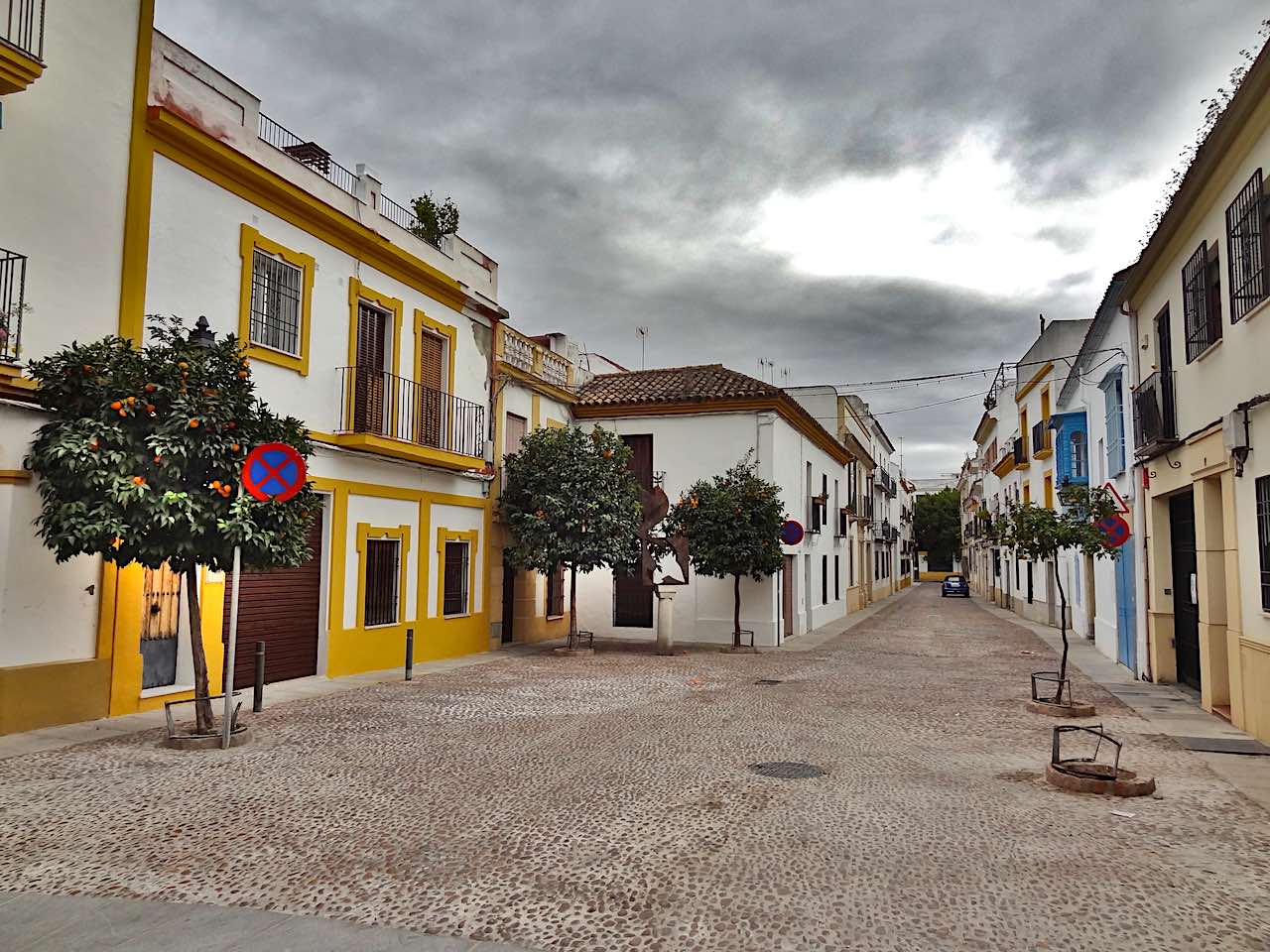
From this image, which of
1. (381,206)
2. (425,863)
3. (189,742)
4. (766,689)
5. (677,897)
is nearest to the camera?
(677,897)

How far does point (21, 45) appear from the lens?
8859 mm

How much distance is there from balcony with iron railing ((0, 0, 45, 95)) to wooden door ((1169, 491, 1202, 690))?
1410 cm

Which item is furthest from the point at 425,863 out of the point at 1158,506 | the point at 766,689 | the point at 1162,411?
the point at 1158,506

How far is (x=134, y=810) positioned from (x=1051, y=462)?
25.6m

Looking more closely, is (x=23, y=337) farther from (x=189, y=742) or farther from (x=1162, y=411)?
(x=1162, y=411)

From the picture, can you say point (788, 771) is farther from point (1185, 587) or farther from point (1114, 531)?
point (1185, 587)

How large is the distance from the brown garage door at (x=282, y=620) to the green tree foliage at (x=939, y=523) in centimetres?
7636

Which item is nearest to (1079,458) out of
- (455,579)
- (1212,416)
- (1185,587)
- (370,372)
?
(1185,587)

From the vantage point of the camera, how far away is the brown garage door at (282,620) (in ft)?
40.2

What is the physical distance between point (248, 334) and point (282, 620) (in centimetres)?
419

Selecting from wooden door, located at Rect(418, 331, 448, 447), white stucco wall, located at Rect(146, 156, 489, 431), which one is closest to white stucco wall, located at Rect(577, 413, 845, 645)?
wooden door, located at Rect(418, 331, 448, 447)

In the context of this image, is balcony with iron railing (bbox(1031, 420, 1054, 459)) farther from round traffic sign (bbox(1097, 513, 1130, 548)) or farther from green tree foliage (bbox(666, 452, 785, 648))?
round traffic sign (bbox(1097, 513, 1130, 548))

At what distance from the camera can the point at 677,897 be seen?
4773 mm

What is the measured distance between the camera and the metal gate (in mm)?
10570
